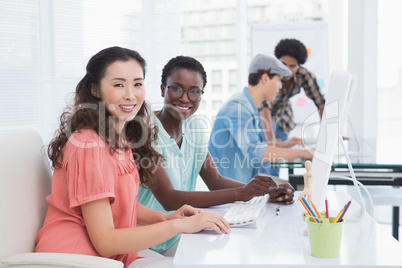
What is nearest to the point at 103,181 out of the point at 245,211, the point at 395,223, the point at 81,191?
the point at 81,191

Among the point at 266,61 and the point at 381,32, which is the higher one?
the point at 381,32

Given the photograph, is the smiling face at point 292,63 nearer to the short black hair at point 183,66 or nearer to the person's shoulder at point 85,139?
the short black hair at point 183,66

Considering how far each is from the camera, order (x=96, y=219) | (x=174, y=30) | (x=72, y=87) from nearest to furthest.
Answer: (x=96, y=219) → (x=72, y=87) → (x=174, y=30)

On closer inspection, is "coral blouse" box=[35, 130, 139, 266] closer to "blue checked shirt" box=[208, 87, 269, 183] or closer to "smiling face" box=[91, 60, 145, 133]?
"smiling face" box=[91, 60, 145, 133]

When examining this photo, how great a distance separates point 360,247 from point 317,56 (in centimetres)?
317

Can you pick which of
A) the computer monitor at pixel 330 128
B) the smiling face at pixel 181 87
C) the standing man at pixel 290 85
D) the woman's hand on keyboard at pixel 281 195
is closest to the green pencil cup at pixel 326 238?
the computer monitor at pixel 330 128

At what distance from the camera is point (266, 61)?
2828 mm

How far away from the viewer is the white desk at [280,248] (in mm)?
1003

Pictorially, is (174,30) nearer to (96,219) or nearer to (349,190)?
(349,190)

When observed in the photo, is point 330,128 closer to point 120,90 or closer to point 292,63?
point 120,90

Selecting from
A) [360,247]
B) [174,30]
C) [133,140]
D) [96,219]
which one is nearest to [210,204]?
[133,140]

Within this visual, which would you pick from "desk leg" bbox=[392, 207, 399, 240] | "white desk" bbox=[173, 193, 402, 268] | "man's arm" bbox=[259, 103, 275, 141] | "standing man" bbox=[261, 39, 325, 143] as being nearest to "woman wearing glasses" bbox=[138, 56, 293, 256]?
"white desk" bbox=[173, 193, 402, 268]

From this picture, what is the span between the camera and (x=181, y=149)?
190cm

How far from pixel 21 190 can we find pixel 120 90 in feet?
1.35
